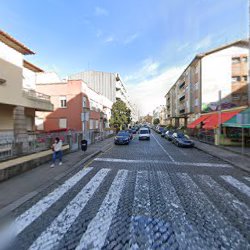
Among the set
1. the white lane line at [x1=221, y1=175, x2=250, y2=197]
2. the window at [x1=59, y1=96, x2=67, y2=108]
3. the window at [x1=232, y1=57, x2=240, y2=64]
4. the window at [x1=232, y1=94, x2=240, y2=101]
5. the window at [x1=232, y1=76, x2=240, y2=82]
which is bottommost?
the white lane line at [x1=221, y1=175, x2=250, y2=197]

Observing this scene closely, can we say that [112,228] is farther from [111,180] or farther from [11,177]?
[11,177]

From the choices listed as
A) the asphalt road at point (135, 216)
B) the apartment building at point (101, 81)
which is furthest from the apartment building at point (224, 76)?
the asphalt road at point (135, 216)

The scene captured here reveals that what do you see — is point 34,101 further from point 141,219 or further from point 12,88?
point 141,219

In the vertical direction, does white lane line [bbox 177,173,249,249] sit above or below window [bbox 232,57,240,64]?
below

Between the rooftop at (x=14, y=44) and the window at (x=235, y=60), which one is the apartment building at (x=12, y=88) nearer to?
the rooftop at (x=14, y=44)

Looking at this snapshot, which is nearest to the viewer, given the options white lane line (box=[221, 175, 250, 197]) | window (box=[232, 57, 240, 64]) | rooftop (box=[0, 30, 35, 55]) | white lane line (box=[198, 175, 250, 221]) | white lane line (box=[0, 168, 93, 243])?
white lane line (box=[0, 168, 93, 243])

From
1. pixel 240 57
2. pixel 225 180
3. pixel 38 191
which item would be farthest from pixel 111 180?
pixel 240 57

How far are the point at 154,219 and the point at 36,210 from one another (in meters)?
3.05

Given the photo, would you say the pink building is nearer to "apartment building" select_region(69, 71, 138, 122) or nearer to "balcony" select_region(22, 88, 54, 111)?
"balcony" select_region(22, 88, 54, 111)

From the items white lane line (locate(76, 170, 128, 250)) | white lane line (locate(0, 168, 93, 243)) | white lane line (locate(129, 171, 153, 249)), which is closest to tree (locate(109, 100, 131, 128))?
white lane line (locate(0, 168, 93, 243))

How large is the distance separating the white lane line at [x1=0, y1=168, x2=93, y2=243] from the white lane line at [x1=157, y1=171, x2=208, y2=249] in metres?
3.25

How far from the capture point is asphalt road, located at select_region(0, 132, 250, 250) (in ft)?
10.9

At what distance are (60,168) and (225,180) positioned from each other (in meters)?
7.61

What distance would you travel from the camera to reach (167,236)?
346 centimetres
